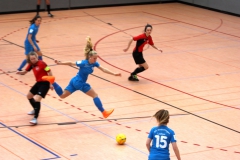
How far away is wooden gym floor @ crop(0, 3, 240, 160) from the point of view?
12.6 metres

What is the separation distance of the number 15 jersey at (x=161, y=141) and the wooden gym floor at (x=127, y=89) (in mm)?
2591

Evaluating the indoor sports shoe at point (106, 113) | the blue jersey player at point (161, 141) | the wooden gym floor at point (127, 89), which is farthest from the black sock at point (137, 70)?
the blue jersey player at point (161, 141)

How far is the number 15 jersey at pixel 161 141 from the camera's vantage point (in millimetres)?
9414

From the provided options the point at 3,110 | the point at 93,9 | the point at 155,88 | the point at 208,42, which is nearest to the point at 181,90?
the point at 155,88

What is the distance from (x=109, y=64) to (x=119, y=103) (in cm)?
427

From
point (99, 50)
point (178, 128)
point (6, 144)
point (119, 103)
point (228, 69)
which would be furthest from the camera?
point (99, 50)

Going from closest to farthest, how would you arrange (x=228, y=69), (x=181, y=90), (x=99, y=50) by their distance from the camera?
(x=181, y=90) → (x=228, y=69) → (x=99, y=50)

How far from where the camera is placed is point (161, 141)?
9.42 meters

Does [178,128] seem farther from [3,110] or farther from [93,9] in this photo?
[93,9]

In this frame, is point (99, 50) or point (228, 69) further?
point (99, 50)

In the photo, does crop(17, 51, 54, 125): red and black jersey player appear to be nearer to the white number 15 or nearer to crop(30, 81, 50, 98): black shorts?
crop(30, 81, 50, 98): black shorts

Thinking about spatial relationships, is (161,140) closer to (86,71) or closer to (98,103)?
(98,103)

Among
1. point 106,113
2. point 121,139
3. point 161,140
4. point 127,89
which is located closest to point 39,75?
point 106,113

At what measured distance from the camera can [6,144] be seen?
12.4 meters
